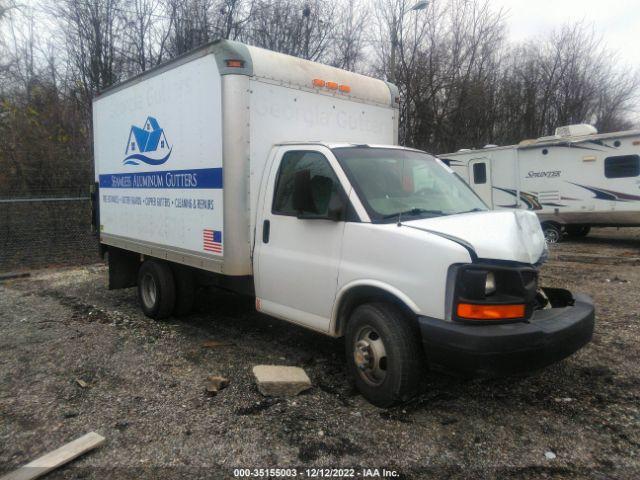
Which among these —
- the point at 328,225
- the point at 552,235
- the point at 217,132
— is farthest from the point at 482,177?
the point at 328,225

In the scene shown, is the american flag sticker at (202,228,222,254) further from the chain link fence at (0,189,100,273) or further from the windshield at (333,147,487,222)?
the chain link fence at (0,189,100,273)

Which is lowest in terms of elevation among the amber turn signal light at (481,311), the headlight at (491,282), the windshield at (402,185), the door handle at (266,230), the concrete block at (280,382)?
the concrete block at (280,382)

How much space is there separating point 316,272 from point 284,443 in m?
1.44

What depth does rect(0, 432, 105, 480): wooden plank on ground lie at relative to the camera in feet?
10.2

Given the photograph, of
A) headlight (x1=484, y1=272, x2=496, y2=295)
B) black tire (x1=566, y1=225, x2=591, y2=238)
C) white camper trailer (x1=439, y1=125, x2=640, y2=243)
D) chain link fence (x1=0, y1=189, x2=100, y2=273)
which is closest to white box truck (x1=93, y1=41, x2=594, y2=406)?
headlight (x1=484, y1=272, x2=496, y2=295)

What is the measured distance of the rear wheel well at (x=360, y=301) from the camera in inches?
149

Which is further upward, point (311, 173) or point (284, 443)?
point (311, 173)

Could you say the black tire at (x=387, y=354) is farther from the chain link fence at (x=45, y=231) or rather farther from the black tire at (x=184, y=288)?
the chain link fence at (x=45, y=231)

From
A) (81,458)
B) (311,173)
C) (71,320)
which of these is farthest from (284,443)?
(71,320)

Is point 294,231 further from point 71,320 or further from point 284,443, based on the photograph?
point 71,320

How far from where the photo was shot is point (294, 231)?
4.55m

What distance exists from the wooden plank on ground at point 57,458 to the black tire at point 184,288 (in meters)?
2.95

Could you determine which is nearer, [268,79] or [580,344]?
[580,344]

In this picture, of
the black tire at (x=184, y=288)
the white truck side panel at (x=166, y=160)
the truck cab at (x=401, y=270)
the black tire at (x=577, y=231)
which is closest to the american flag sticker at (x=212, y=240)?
the white truck side panel at (x=166, y=160)
